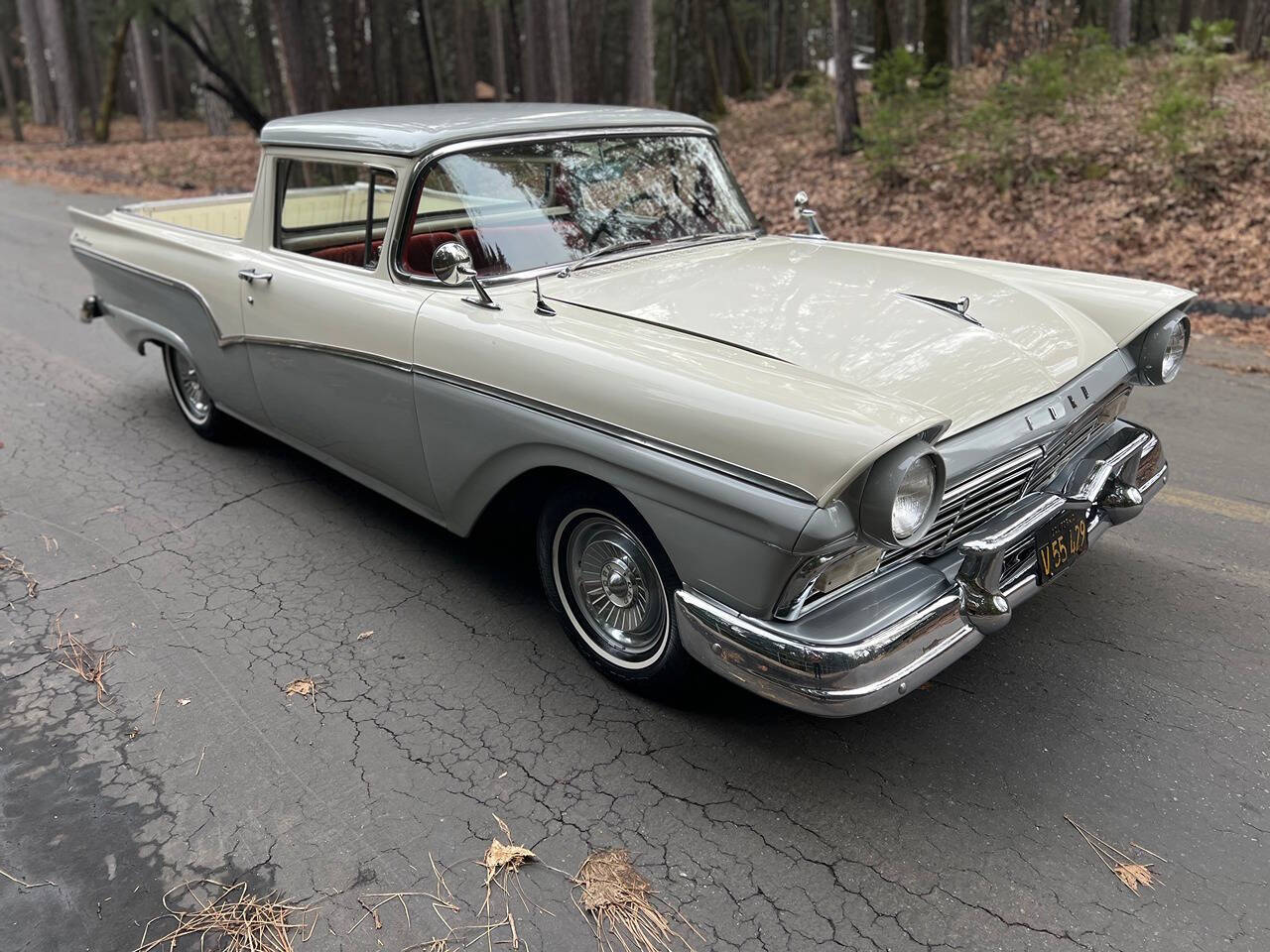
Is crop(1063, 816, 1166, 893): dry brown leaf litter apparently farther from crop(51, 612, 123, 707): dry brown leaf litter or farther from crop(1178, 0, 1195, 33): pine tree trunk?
crop(1178, 0, 1195, 33): pine tree trunk

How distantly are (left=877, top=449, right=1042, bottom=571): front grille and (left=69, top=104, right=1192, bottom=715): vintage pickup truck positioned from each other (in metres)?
0.01

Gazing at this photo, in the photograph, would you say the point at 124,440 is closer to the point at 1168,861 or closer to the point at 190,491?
the point at 190,491

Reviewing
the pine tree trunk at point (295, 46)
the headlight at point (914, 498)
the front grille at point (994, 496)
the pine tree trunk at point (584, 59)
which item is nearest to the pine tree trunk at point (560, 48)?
the pine tree trunk at point (584, 59)

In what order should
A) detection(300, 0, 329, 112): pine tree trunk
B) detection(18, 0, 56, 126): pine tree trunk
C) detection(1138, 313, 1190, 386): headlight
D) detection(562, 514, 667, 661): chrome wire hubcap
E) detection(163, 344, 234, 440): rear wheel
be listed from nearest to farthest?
detection(562, 514, 667, 661): chrome wire hubcap
detection(1138, 313, 1190, 386): headlight
detection(163, 344, 234, 440): rear wheel
detection(300, 0, 329, 112): pine tree trunk
detection(18, 0, 56, 126): pine tree trunk

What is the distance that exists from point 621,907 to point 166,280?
12.7ft

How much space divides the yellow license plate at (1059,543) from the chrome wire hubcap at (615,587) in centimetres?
107

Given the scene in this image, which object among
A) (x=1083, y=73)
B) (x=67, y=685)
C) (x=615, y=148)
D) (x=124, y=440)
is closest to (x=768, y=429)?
(x=615, y=148)

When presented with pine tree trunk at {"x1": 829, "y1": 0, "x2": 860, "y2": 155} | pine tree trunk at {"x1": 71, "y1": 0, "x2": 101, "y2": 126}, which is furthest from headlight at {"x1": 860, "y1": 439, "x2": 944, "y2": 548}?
pine tree trunk at {"x1": 71, "y1": 0, "x2": 101, "y2": 126}

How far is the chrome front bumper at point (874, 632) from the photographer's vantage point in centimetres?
234

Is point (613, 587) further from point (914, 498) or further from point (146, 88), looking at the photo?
point (146, 88)

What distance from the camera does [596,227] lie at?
3.63m

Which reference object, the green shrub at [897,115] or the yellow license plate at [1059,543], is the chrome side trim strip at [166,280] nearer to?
the yellow license plate at [1059,543]

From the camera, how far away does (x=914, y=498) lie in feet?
7.75

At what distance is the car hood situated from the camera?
273 centimetres
